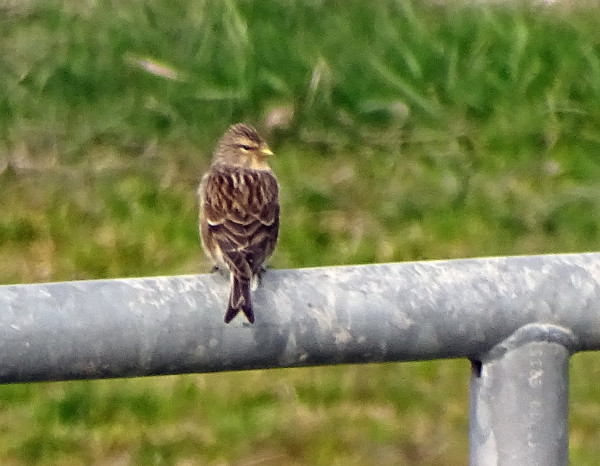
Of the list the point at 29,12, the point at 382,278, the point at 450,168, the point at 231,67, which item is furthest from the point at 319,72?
the point at 382,278

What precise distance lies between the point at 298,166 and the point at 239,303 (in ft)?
12.6

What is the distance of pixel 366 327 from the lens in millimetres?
1868

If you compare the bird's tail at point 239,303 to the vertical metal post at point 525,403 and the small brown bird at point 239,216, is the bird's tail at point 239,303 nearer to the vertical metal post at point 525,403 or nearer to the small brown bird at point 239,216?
the vertical metal post at point 525,403

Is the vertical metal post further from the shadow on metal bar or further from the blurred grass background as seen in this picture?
the blurred grass background

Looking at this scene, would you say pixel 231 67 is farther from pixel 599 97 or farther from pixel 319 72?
pixel 599 97

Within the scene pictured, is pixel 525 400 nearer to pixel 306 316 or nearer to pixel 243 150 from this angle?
pixel 306 316

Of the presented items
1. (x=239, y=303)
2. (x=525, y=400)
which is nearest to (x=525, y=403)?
(x=525, y=400)

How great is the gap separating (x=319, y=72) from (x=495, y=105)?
88cm

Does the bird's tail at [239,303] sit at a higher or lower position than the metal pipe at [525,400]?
higher

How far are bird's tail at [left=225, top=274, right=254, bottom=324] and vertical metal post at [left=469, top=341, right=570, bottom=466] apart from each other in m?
0.39

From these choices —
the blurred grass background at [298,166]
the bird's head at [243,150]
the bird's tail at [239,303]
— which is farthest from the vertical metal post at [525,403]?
the bird's head at [243,150]

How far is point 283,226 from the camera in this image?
532 cm

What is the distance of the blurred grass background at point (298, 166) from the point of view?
4.30m

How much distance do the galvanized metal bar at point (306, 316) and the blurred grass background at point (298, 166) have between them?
2.32 meters
